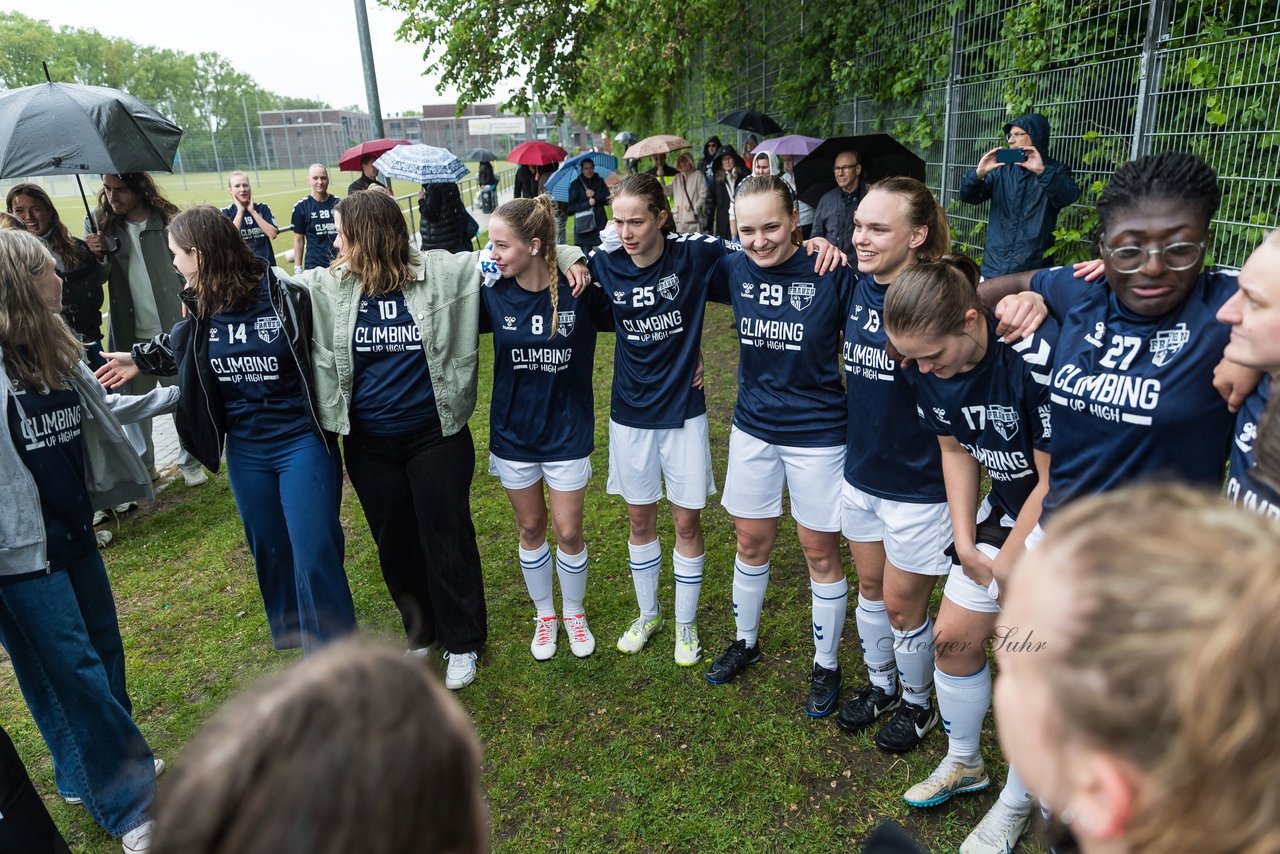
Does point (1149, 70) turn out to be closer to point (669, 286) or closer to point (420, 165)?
point (669, 286)

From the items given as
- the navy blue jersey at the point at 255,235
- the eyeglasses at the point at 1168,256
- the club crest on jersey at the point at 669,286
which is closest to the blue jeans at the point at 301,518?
the club crest on jersey at the point at 669,286

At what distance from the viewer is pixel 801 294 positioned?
3252 mm

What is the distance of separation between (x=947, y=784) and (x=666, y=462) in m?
1.67

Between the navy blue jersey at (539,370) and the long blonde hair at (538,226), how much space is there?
0.14 feet

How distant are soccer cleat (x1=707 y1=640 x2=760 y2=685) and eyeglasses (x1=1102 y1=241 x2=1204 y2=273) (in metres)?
2.29

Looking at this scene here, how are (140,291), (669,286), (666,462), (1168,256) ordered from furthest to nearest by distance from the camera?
(140,291), (666,462), (669,286), (1168,256)

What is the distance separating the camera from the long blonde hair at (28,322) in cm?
259

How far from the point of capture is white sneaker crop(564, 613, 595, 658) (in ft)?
12.9

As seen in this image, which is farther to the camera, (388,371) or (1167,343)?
(388,371)

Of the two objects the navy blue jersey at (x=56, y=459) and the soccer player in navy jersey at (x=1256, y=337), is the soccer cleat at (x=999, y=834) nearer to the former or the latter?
the soccer player in navy jersey at (x=1256, y=337)

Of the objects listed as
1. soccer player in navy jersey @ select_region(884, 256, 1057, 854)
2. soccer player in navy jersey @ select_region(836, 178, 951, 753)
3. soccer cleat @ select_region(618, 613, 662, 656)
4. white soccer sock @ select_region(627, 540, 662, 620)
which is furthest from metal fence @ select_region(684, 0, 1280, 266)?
soccer cleat @ select_region(618, 613, 662, 656)

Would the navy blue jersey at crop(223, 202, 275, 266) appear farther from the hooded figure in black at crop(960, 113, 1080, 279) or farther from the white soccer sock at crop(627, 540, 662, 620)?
the hooded figure in black at crop(960, 113, 1080, 279)

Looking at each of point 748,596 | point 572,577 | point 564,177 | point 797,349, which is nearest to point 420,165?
point 564,177

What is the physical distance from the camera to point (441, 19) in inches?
504
